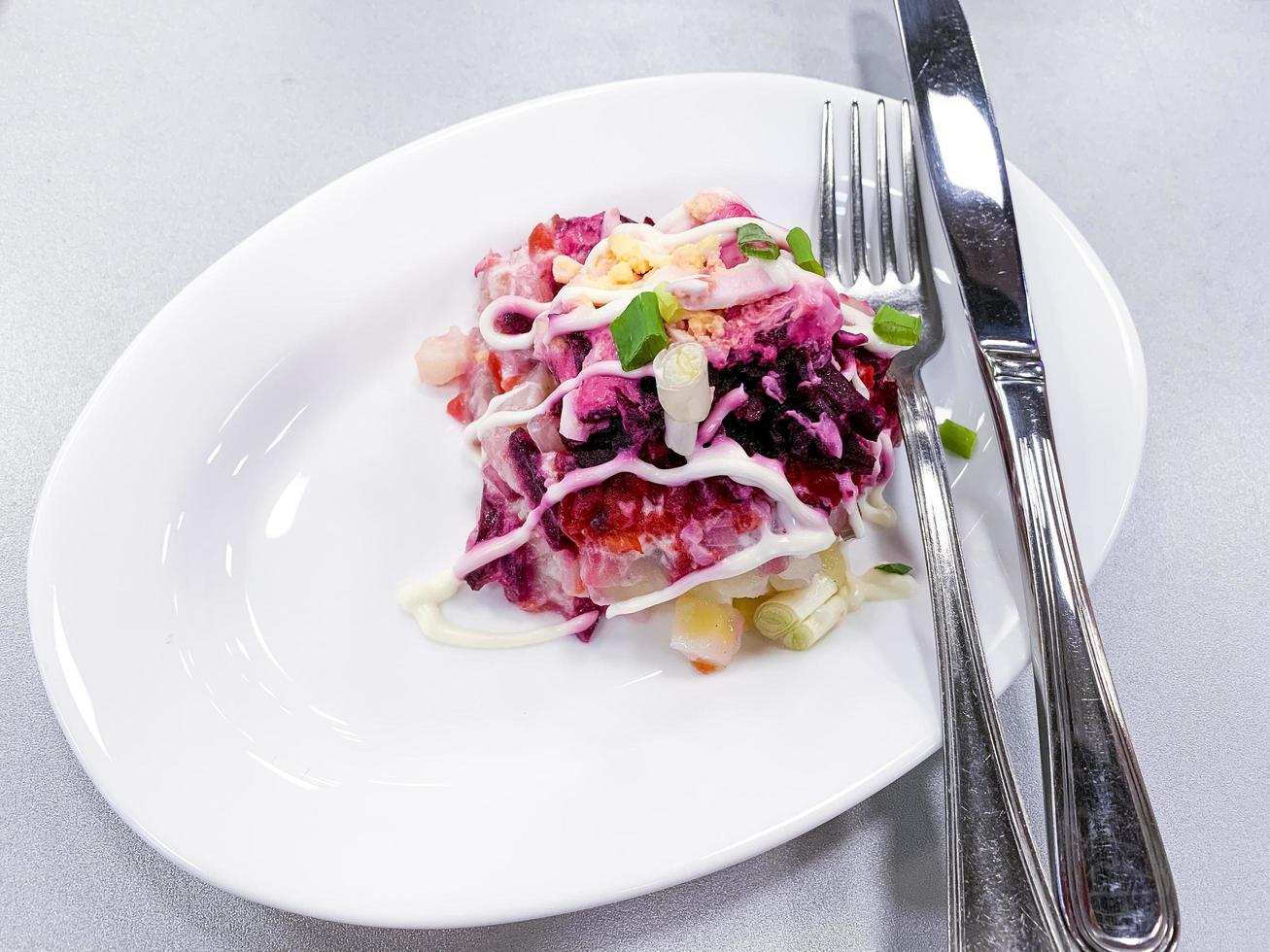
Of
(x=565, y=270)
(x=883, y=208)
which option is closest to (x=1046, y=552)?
(x=883, y=208)

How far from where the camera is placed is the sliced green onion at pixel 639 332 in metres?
1.62

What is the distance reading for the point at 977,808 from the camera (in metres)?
1.44

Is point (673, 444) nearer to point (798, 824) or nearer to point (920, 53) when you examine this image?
point (798, 824)

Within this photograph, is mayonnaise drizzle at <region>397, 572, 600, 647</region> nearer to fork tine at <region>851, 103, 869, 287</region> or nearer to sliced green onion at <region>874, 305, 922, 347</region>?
sliced green onion at <region>874, 305, 922, 347</region>

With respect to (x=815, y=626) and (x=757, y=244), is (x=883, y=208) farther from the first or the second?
(x=815, y=626)

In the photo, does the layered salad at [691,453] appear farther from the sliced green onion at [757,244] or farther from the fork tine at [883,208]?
the fork tine at [883,208]

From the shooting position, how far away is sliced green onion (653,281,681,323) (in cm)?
167

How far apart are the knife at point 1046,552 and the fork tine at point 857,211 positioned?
5.9 inches

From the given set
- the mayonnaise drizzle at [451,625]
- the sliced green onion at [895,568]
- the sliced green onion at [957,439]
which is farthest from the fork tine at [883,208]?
the mayonnaise drizzle at [451,625]

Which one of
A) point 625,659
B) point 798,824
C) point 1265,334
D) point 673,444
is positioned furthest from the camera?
point 1265,334

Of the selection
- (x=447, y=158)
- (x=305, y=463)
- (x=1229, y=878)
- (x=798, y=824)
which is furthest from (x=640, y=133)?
(x=1229, y=878)

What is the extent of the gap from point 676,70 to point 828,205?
0.98 meters

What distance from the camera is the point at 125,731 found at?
1540mm

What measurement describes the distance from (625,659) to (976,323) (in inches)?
39.0
